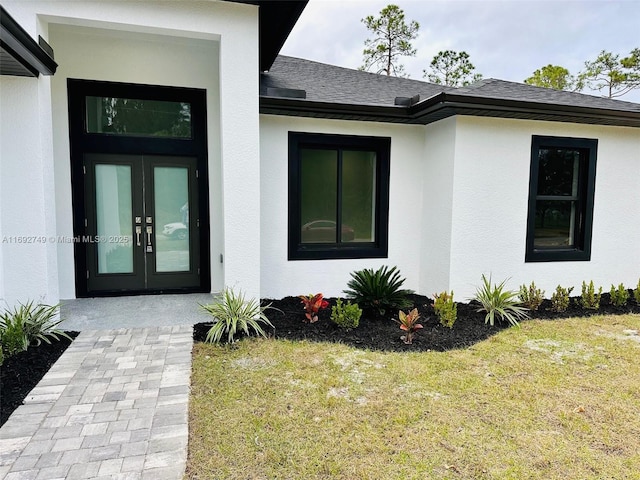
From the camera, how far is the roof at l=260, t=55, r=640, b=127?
594cm

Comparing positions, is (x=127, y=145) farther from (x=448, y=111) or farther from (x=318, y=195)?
(x=448, y=111)

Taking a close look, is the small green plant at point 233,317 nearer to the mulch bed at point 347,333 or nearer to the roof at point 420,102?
the mulch bed at point 347,333

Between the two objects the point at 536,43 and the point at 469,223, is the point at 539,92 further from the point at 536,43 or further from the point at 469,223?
the point at 536,43

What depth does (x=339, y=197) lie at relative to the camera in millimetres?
6859

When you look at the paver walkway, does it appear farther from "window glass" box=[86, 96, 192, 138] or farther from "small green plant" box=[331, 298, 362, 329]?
"window glass" box=[86, 96, 192, 138]

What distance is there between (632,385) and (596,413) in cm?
87

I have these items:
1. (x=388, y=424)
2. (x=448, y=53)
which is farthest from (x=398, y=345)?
(x=448, y=53)

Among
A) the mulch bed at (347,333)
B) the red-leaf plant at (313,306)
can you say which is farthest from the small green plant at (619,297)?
the red-leaf plant at (313,306)

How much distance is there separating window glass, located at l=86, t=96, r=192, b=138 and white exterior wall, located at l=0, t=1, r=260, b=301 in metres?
0.33

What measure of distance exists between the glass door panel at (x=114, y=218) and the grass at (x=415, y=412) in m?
2.83

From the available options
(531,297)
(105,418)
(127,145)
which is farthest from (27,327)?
(531,297)

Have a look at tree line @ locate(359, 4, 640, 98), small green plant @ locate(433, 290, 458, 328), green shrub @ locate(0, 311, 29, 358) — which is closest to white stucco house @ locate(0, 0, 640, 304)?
small green plant @ locate(433, 290, 458, 328)

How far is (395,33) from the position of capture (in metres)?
21.1

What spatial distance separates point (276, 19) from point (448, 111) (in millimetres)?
2816
